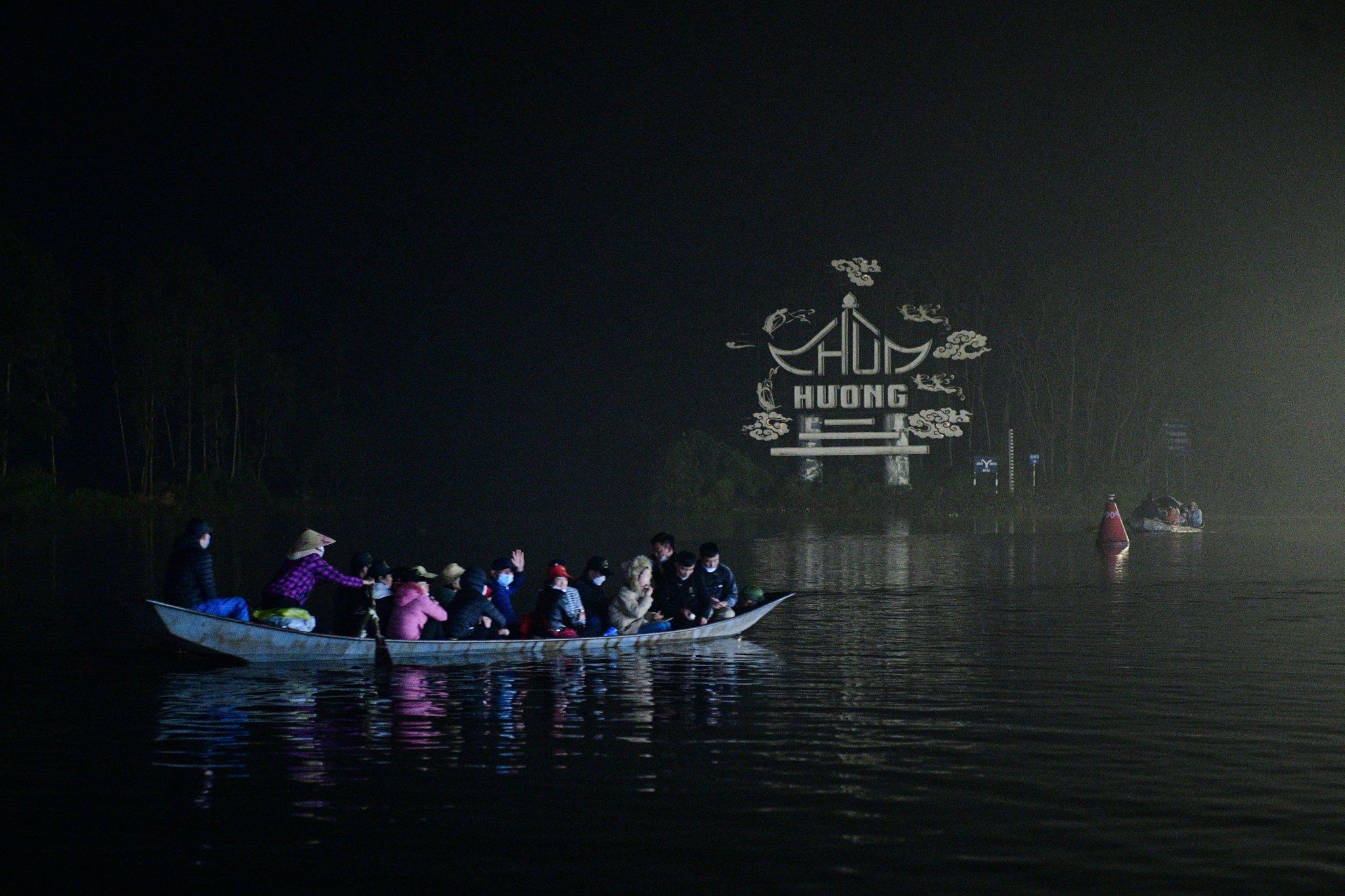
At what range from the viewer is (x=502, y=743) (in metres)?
12.4

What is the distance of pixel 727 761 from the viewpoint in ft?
38.1

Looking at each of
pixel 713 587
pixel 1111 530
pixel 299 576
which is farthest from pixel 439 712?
pixel 1111 530

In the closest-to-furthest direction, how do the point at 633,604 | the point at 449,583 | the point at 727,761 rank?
the point at 727,761 → the point at 633,604 → the point at 449,583

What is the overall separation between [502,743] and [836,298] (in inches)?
2527

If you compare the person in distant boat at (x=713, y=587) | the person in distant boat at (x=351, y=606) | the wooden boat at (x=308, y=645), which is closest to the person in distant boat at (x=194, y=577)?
the wooden boat at (x=308, y=645)

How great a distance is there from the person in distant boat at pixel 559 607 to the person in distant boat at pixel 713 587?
5.96 ft

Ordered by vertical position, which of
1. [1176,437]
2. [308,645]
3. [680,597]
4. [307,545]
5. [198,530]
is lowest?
[308,645]

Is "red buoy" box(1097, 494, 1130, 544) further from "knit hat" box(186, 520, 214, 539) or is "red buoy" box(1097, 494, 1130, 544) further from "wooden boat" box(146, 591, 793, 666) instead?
"knit hat" box(186, 520, 214, 539)

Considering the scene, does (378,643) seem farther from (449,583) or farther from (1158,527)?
(1158,527)

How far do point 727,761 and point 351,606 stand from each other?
291 inches

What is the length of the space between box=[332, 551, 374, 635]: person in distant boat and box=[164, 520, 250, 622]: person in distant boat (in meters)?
1.07

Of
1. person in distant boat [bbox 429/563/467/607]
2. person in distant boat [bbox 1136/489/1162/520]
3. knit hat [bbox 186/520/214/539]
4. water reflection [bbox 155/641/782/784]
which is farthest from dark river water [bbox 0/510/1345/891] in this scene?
person in distant boat [bbox 1136/489/1162/520]

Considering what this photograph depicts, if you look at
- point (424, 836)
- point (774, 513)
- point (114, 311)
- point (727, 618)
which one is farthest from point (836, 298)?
point (424, 836)

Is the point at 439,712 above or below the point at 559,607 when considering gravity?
below
